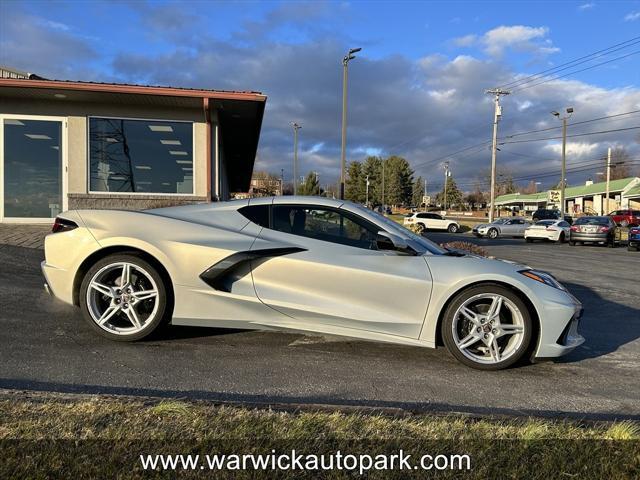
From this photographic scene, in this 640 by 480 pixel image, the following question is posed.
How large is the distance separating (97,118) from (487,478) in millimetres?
12234

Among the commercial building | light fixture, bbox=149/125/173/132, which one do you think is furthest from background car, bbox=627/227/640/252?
the commercial building

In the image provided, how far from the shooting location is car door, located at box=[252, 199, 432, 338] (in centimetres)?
405

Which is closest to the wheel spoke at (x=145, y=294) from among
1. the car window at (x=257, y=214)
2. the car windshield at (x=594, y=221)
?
the car window at (x=257, y=214)

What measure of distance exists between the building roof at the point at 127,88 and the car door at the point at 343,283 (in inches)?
299

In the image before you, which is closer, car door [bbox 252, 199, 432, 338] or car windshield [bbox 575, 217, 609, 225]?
car door [bbox 252, 199, 432, 338]

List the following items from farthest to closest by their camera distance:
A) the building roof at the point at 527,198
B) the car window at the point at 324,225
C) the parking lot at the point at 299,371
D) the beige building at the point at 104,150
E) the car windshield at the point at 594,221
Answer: the building roof at the point at 527,198 → the car windshield at the point at 594,221 → the beige building at the point at 104,150 → the car window at the point at 324,225 → the parking lot at the point at 299,371

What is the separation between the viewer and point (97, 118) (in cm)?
1190

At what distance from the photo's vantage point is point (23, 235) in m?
9.43

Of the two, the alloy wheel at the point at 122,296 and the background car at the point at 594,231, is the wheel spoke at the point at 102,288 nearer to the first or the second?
the alloy wheel at the point at 122,296

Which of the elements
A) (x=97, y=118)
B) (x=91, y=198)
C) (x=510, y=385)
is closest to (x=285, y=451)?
(x=510, y=385)

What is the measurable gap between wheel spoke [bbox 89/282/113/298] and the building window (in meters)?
8.18

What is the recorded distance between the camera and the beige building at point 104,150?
11.6 m

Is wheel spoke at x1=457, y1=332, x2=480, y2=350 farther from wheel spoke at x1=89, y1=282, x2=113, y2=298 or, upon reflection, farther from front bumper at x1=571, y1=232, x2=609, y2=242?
front bumper at x1=571, y1=232, x2=609, y2=242

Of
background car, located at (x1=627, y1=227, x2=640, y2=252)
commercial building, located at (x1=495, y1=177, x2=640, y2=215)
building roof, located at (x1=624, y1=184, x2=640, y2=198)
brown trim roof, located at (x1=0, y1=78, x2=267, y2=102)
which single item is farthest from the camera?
commercial building, located at (x1=495, y1=177, x2=640, y2=215)
